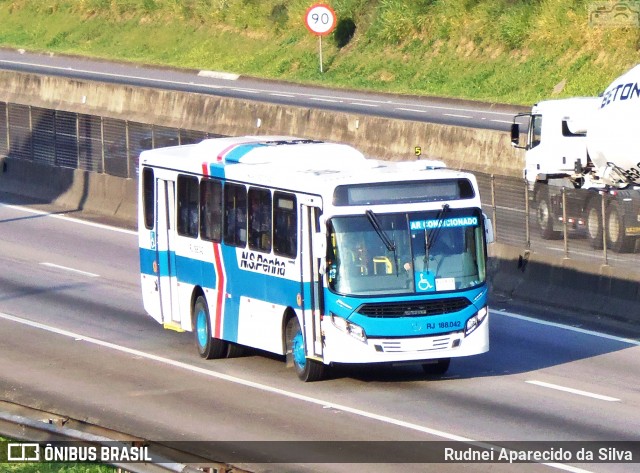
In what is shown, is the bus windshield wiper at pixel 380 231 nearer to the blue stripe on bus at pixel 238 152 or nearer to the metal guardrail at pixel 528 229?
the blue stripe on bus at pixel 238 152

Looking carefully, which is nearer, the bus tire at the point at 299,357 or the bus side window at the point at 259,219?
the bus tire at the point at 299,357

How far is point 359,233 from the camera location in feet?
55.4

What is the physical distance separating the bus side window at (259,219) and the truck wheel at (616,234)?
6.34 metres

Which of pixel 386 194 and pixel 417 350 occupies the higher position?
pixel 386 194

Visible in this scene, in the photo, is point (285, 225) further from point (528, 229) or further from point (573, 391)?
point (528, 229)

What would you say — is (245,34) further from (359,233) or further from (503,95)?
(359,233)

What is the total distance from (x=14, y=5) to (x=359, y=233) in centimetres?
6699

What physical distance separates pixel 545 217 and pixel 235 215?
6.80 metres

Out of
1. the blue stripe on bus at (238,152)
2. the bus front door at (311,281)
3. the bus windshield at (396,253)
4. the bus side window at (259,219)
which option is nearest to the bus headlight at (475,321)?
the bus windshield at (396,253)

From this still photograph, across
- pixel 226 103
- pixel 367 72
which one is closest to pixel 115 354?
pixel 226 103

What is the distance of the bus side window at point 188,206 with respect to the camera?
19.6m

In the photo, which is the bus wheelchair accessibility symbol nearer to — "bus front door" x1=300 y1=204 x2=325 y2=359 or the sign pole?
"bus front door" x1=300 y1=204 x2=325 y2=359

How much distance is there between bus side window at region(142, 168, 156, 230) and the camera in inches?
813

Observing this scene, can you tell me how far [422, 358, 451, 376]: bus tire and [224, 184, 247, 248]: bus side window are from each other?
2.79m
